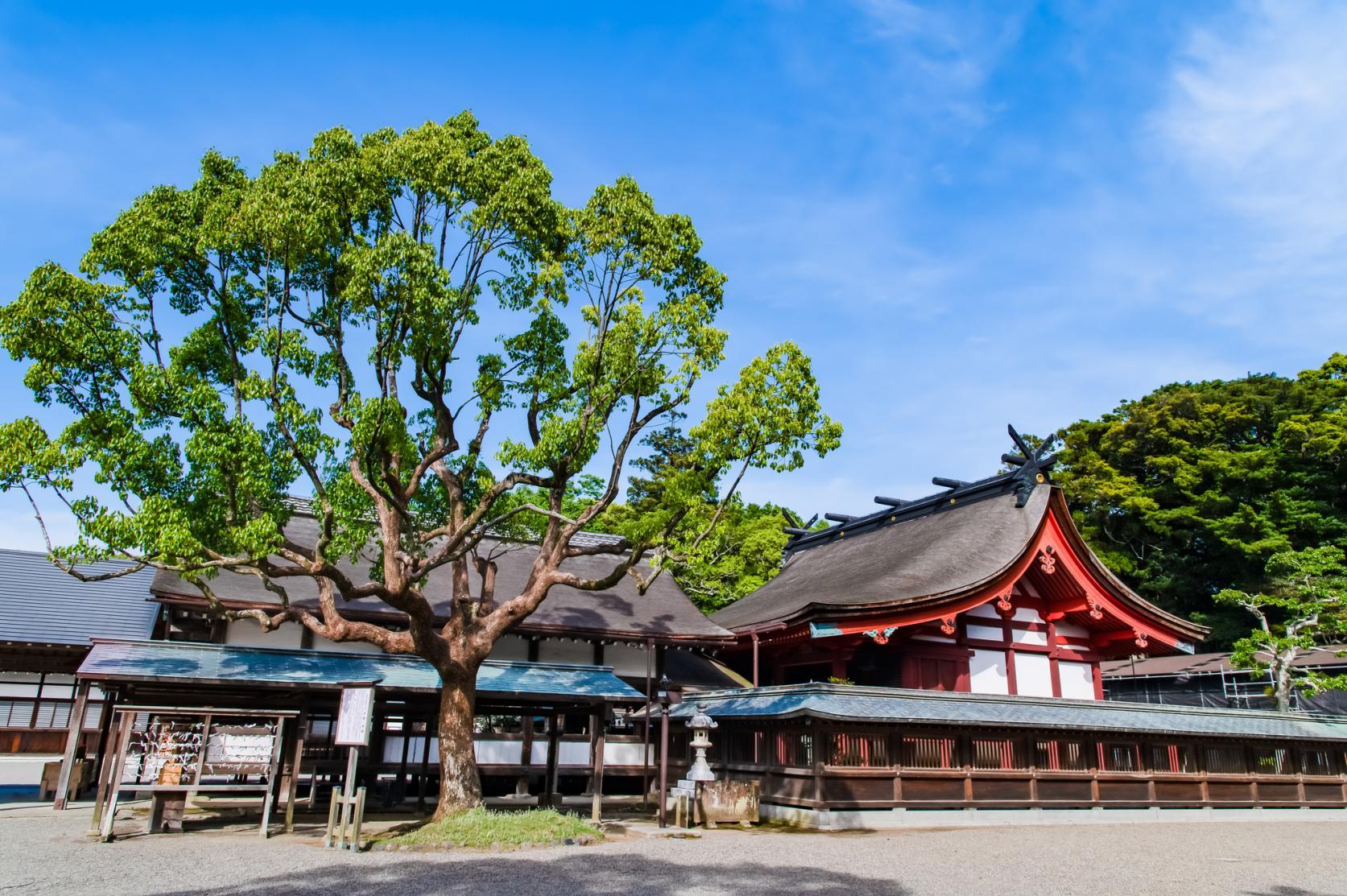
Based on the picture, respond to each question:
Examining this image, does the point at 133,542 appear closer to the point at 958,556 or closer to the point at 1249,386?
the point at 958,556

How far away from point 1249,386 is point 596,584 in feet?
138

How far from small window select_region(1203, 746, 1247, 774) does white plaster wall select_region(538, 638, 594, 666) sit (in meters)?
12.4

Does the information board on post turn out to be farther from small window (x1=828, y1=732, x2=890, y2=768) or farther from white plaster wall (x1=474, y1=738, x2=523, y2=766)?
small window (x1=828, y1=732, x2=890, y2=768)

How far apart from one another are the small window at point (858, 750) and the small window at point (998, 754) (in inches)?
75.7

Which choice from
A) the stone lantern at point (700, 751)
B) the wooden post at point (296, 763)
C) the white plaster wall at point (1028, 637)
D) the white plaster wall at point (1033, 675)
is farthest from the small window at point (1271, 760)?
the wooden post at point (296, 763)

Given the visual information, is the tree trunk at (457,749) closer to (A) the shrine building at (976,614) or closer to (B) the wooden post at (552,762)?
(B) the wooden post at (552,762)

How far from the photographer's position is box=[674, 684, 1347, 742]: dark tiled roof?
46.1 ft

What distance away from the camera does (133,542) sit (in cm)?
1030

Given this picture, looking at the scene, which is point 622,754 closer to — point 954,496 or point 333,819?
point 333,819

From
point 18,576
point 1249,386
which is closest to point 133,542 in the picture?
point 18,576

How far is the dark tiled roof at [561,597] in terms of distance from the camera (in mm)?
16172

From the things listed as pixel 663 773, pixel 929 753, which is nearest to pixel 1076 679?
pixel 929 753

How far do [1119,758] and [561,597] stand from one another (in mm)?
11416

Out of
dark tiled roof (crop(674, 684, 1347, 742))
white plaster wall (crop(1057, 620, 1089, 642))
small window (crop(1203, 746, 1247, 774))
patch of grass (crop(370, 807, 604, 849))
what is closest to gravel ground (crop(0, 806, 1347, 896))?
patch of grass (crop(370, 807, 604, 849))
